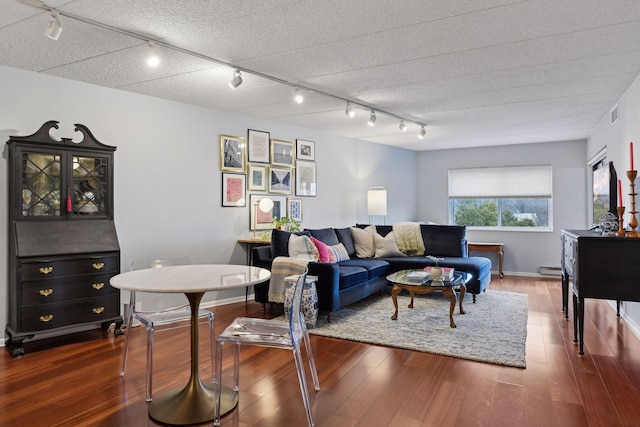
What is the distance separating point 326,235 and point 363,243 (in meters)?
0.75

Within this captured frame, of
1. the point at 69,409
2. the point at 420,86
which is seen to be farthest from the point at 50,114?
the point at 420,86

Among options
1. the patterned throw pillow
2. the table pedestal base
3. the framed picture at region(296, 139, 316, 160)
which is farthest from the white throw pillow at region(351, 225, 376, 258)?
the table pedestal base

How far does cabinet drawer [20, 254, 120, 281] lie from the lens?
132 inches

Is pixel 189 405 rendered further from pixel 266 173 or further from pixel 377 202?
pixel 377 202

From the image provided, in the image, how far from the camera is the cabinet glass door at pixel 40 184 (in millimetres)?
3473

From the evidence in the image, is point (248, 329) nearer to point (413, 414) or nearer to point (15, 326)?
point (413, 414)

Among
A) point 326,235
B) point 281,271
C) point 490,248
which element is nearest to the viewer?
point 281,271

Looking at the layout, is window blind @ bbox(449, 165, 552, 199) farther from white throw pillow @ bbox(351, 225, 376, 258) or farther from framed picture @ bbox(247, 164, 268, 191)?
framed picture @ bbox(247, 164, 268, 191)

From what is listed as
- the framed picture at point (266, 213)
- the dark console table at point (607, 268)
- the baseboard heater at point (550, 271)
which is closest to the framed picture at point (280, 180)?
the framed picture at point (266, 213)

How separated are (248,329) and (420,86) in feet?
9.24

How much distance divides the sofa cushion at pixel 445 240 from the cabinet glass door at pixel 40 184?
15.1 ft

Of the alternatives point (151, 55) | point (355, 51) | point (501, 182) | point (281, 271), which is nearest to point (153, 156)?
point (151, 55)

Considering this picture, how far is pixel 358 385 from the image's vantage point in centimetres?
276

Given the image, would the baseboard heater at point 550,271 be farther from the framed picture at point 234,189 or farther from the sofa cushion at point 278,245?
the framed picture at point 234,189
